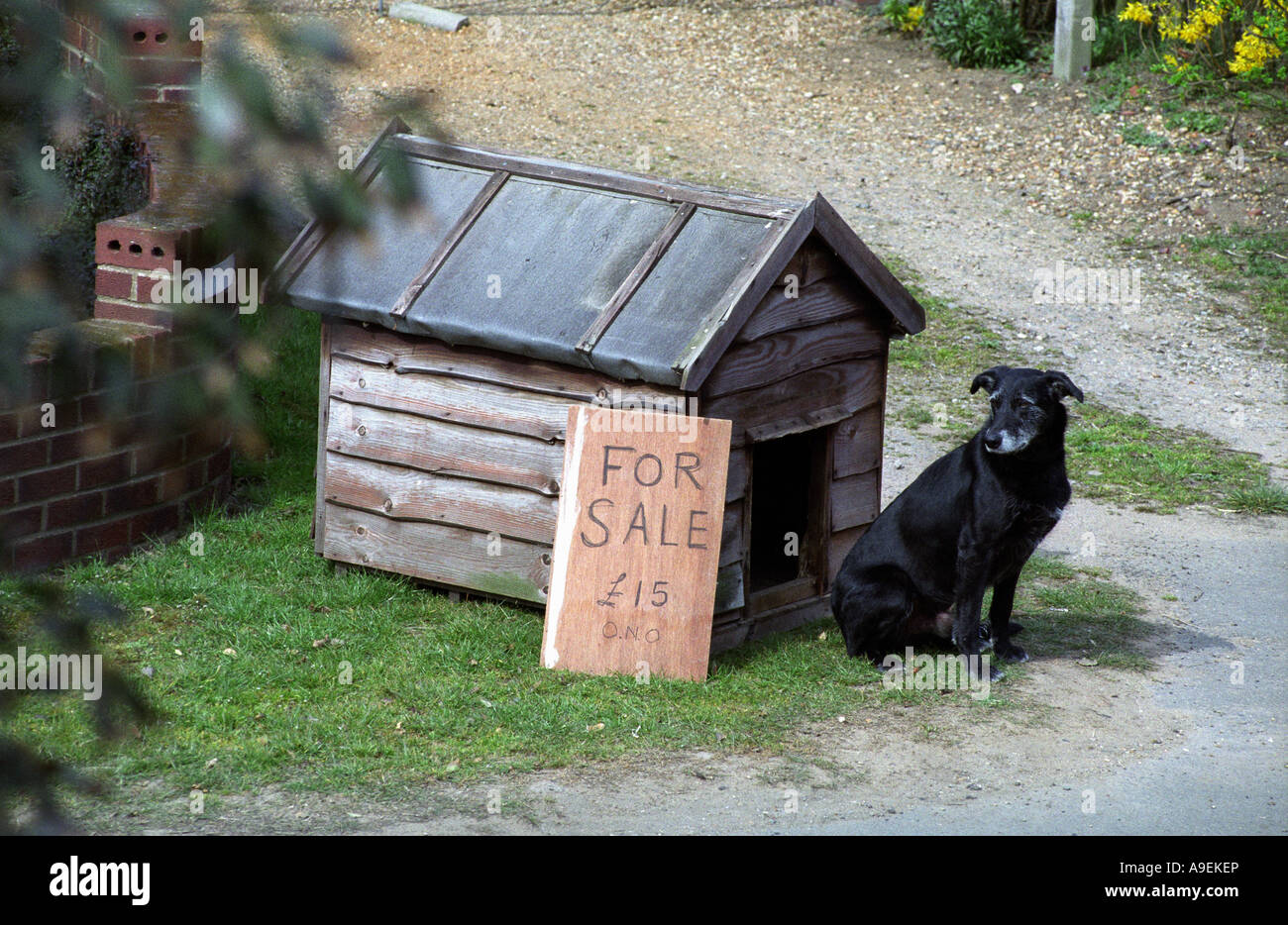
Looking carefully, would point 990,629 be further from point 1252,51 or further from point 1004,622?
point 1252,51

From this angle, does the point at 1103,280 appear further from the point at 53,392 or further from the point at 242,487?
the point at 53,392

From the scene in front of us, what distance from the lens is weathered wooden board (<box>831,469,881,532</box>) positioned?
6109 millimetres

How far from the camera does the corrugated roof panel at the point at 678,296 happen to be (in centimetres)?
508

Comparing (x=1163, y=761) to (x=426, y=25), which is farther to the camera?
(x=426, y=25)

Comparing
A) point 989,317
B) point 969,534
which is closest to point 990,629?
point 969,534

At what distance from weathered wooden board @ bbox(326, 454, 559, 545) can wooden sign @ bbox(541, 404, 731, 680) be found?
26 cm

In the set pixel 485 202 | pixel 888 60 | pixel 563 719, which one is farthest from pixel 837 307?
pixel 888 60

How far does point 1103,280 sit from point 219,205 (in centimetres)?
1114

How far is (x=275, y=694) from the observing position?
5070 mm

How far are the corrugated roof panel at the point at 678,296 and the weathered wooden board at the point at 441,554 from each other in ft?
3.32

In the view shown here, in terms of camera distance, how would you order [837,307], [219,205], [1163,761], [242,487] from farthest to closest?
[242,487]
[837,307]
[1163,761]
[219,205]

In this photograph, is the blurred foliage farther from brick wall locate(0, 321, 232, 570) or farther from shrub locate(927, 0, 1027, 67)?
shrub locate(927, 0, 1027, 67)

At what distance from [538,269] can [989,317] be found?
606 centimetres

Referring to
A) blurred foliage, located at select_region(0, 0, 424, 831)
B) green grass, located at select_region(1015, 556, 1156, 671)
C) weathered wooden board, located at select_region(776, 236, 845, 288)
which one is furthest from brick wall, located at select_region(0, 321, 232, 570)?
blurred foliage, located at select_region(0, 0, 424, 831)
